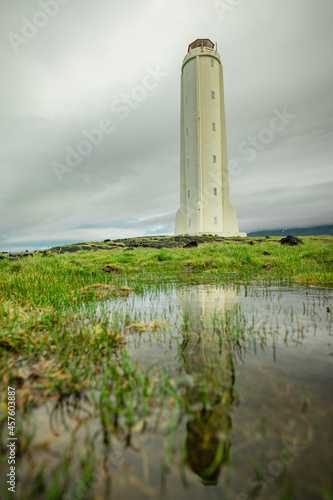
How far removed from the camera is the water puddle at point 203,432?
1.36m

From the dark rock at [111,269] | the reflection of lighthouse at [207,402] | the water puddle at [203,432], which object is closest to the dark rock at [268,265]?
the dark rock at [111,269]

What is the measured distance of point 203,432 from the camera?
174 centimetres

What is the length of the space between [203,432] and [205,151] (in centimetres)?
4821

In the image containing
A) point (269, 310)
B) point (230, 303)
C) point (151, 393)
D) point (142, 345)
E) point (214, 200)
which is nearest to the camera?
point (151, 393)

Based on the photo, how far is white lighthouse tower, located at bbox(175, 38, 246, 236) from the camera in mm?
45812

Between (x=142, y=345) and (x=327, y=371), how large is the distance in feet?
6.78

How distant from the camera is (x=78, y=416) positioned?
6.33 feet

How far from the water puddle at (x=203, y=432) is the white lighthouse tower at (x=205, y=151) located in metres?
42.1

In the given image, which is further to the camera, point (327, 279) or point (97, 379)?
point (327, 279)

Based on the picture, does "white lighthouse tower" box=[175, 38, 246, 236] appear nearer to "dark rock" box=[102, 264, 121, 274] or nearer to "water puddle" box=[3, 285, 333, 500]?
"dark rock" box=[102, 264, 121, 274]

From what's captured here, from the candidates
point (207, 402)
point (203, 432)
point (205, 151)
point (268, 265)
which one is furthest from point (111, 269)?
point (205, 151)

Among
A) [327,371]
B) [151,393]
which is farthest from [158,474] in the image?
[327,371]

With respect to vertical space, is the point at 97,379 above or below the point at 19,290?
below

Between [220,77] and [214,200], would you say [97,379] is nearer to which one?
[214,200]
